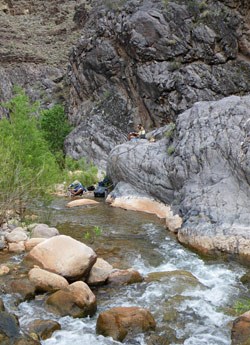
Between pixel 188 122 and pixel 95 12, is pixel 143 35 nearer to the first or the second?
pixel 95 12

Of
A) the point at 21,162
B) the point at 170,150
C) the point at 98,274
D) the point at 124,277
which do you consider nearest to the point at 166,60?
the point at 170,150

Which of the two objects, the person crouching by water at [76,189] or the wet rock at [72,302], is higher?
the wet rock at [72,302]

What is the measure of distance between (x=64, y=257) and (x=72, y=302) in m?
1.34

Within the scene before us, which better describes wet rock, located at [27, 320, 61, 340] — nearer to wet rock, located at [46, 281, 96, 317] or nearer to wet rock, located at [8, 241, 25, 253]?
wet rock, located at [46, 281, 96, 317]

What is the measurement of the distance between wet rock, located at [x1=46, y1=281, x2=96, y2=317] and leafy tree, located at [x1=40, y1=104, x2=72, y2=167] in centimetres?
3092

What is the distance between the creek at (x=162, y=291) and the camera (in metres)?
6.33

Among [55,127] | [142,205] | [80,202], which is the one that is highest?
[142,205]

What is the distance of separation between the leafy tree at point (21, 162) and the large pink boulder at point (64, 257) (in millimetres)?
3080

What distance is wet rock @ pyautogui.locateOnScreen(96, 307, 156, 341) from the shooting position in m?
6.20

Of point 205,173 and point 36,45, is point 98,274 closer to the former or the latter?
point 205,173

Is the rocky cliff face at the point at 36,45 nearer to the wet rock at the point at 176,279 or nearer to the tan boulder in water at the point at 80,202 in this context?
the tan boulder in water at the point at 80,202

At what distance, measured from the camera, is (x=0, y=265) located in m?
8.62

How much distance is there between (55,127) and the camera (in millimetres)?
38500

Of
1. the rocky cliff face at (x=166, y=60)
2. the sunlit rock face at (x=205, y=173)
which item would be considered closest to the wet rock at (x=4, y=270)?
the sunlit rock face at (x=205, y=173)
